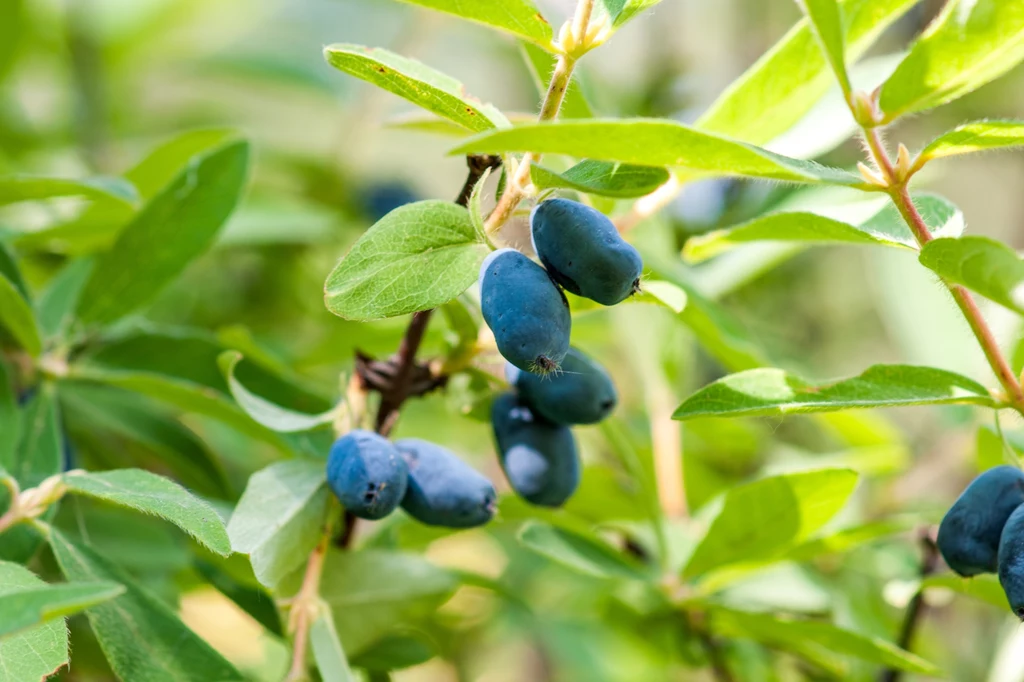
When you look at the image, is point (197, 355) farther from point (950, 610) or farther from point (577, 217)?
point (950, 610)

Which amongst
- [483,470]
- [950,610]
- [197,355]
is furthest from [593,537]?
[950,610]

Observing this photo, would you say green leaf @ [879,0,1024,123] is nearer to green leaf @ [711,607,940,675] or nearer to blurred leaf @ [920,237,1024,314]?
blurred leaf @ [920,237,1024,314]

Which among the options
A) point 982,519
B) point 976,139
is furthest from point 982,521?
point 976,139

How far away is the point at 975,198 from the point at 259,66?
8.32 ft

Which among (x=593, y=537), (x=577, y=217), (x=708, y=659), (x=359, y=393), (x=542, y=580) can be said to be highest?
(x=577, y=217)

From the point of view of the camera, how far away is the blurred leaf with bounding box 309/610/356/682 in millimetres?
730

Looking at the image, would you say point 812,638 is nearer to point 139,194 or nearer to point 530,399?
point 530,399

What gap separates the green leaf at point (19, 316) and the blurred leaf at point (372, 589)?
0.34 metres

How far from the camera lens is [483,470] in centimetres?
198

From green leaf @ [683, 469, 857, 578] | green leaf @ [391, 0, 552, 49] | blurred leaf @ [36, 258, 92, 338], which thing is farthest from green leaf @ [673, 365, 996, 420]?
blurred leaf @ [36, 258, 92, 338]

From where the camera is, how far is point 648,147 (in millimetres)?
563

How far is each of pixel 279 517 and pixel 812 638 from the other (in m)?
0.50

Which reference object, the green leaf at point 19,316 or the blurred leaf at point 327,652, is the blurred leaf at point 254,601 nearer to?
the blurred leaf at point 327,652

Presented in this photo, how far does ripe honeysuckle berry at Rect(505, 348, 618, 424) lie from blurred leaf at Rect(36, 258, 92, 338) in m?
0.51
